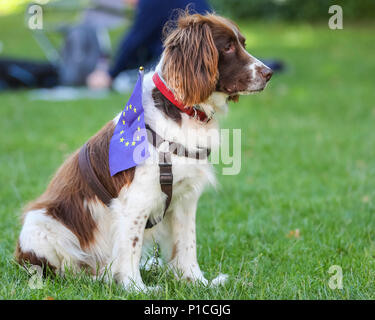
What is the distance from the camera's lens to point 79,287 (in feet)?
10.3

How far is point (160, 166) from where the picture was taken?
3.12 m

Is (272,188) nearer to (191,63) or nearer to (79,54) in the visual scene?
(191,63)

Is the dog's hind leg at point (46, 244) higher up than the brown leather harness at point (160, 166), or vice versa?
the brown leather harness at point (160, 166)

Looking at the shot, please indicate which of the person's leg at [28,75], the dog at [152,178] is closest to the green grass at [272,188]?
the dog at [152,178]

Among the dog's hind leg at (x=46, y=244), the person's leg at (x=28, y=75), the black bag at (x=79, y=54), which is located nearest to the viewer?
the dog's hind leg at (x=46, y=244)

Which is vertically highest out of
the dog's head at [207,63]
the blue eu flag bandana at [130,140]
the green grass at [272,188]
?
the dog's head at [207,63]

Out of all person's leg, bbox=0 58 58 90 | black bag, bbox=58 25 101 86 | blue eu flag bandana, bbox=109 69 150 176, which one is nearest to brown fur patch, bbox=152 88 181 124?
blue eu flag bandana, bbox=109 69 150 176

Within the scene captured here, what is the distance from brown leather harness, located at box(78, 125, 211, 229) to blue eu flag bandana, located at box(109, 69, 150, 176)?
0.07 m

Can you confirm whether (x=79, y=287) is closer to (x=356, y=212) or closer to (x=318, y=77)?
(x=356, y=212)

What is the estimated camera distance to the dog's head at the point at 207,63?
3.08 m

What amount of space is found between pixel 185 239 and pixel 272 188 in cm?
208

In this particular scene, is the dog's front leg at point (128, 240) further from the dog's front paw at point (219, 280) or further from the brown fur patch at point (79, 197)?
the dog's front paw at point (219, 280)

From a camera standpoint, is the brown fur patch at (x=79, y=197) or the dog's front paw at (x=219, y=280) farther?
the brown fur patch at (x=79, y=197)

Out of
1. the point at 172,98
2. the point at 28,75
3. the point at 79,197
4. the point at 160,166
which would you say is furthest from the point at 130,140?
the point at 28,75
